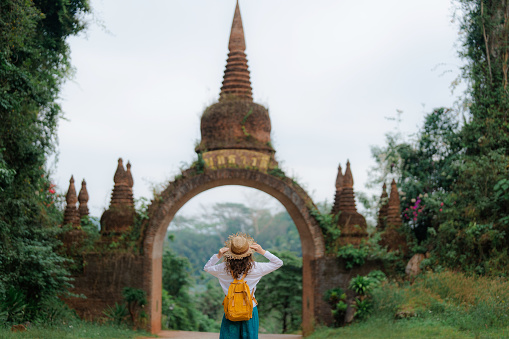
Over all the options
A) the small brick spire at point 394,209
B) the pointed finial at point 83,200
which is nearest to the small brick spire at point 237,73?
the small brick spire at point 394,209

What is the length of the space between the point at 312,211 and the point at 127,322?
4682 mm

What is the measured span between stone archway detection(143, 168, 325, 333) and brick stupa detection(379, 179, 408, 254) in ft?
5.13

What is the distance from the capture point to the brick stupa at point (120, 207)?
13391 mm

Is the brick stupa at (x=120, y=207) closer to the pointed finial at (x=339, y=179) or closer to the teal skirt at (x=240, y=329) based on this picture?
the pointed finial at (x=339, y=179)

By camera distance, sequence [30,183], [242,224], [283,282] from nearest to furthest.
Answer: [30,183] → [283,282] → [242,224]

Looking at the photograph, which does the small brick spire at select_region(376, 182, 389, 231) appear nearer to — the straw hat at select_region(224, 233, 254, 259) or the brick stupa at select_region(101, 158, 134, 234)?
the brick stupa at select_region(101, 158, 134, 234)

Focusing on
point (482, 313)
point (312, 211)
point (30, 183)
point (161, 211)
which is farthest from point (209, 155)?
point (482, 313)

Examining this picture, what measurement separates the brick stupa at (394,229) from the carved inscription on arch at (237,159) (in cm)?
294

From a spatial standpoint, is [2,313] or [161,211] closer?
[2,313]

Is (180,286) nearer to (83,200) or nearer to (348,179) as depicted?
(83,200)

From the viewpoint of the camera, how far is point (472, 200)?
13.1 meters

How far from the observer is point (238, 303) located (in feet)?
18.3

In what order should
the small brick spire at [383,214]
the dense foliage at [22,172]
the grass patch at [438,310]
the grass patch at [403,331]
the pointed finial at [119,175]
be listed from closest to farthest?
the grass patch at [403,331] < the grass patch at [438,310] < the dense foliage at [22,172] < the pointed finial at [119,175] < the small brick spire at [383,214]

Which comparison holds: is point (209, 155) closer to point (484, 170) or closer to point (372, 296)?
point (372, 296)
